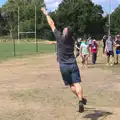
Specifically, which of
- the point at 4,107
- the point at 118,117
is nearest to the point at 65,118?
the point at 118,117

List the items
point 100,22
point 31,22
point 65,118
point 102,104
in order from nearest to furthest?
point 65,118 < point 102,104 < point 31,22 < point 100,22

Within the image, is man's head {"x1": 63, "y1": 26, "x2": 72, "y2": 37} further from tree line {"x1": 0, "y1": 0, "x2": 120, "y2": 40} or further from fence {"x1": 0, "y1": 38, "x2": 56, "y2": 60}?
tree line {"x1": 0, "y1": 0, "x2": 120, "y2": 40}

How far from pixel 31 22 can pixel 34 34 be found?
37.7 ft

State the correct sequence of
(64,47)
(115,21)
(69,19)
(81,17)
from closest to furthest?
(64,47)
(81,17)
(69,19)
(115,21)

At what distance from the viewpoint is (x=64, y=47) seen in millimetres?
8211

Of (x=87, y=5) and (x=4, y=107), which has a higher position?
(x=87, y=5)

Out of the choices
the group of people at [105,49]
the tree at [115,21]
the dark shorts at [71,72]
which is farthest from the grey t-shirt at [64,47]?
the tree at [115,21]

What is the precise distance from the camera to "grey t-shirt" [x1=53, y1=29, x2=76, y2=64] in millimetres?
8188

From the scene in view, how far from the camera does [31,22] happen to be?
99.1 meters

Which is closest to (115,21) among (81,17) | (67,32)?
(81,17)

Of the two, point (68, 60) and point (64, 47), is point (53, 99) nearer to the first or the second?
point (68, 60)

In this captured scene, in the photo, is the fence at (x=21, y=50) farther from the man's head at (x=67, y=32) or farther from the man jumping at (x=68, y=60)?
the man's head at (x=67, y=32)

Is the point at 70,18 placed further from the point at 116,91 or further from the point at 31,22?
the point at 116,91

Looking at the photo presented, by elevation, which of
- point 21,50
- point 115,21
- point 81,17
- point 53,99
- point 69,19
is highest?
point 81,17
